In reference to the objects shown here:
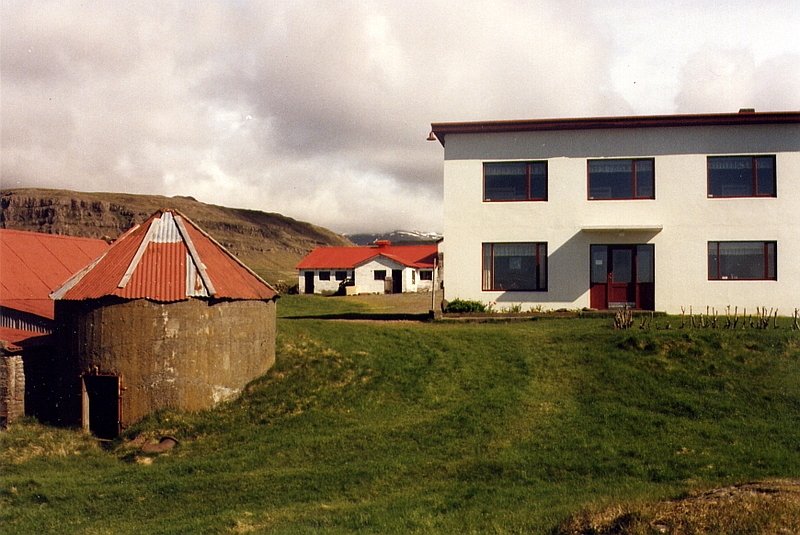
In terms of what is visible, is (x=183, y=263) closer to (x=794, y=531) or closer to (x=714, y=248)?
(x=794, y=531)

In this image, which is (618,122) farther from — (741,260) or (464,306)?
(464,306)

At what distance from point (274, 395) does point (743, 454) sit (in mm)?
10644

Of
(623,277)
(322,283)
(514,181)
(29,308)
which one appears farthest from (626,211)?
(322,283)

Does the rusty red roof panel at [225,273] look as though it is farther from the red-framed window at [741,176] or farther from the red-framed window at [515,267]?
the red-framed window at [741,176]

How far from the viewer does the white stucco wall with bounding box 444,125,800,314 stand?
76.2ft

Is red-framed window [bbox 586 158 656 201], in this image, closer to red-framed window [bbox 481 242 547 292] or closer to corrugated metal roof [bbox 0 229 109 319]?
red-framed window [bbox 481 242 547 292]

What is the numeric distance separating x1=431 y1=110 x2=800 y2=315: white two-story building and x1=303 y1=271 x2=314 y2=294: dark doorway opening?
3424 centimetres

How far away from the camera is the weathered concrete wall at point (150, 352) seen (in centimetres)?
1620

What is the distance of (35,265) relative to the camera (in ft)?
74.5

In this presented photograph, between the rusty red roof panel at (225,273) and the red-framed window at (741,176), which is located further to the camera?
the red-framed window at (741,176)

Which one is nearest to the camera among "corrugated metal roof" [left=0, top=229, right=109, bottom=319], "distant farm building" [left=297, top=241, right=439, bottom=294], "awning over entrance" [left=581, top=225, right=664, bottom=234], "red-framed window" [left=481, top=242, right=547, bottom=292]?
"corrugated metal roof" [left=0, top=229, right=109, bottom=319]

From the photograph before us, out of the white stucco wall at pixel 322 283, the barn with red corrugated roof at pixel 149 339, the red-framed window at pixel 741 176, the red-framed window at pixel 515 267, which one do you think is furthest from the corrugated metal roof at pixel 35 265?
the white stucco wall at pixel 322 283

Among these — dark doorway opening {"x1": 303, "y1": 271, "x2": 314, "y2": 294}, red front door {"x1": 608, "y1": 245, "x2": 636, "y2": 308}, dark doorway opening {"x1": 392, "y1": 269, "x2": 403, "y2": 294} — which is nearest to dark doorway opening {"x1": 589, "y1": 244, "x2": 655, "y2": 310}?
red front door {"x1": 608, "y1": 245, "x2": 636, "y2": 308}

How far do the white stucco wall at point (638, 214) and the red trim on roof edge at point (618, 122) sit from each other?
26 centimetres
